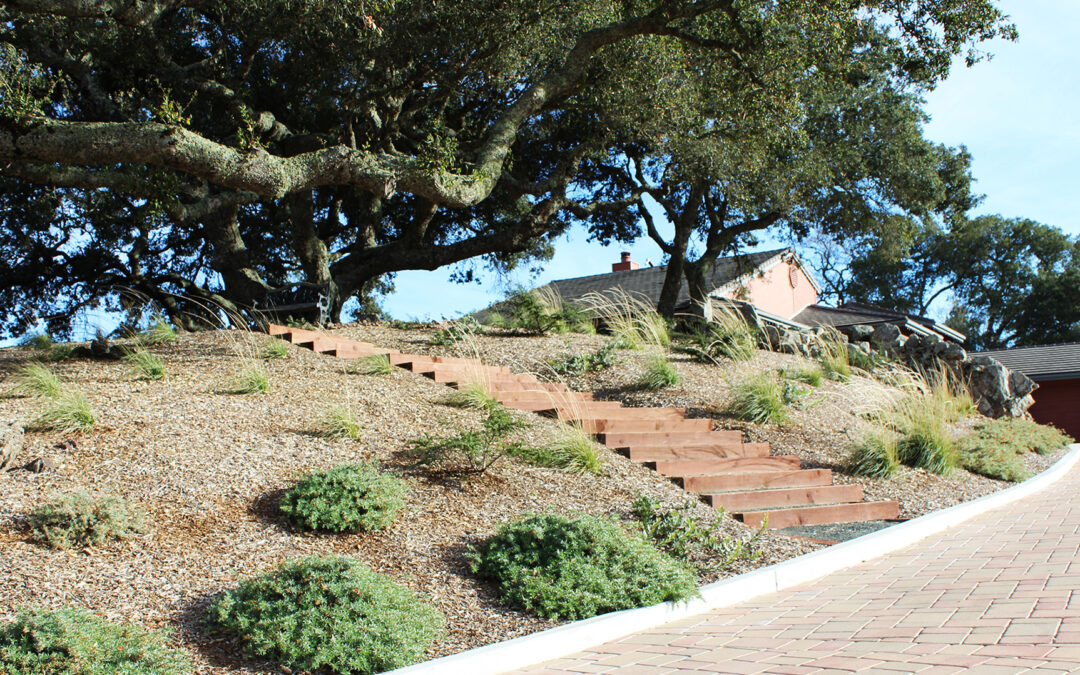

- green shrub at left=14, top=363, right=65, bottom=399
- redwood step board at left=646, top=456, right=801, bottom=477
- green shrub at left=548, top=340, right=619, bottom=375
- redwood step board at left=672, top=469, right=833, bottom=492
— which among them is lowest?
redwood step board at left=672, top=469, right=833, bottom=492

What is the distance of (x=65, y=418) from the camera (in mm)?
6105

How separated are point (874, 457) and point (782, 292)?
79.7 feet

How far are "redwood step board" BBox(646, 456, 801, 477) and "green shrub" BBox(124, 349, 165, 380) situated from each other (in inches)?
191

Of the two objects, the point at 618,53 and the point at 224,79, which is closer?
the point at 618,53

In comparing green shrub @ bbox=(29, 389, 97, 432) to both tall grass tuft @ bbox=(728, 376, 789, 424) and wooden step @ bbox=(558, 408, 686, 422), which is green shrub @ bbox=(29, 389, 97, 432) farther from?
tall grass tuft @ bbox=(728, 376, 789, 424)

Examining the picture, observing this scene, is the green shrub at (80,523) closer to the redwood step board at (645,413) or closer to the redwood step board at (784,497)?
the redwood step board at (784,497)

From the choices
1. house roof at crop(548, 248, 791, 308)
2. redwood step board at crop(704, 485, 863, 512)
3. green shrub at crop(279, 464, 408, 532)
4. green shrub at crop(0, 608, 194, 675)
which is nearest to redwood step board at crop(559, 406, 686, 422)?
redwood step board at crop(704, 485, 863, 512)

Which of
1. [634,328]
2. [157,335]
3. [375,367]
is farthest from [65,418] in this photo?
[634,328]

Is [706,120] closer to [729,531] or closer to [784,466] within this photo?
[784,466]

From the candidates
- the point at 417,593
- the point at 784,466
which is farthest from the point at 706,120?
the point at 417,593

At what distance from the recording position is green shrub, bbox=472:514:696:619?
4.46 m

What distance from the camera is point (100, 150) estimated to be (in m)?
7.21

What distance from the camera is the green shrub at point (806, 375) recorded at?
11.1m

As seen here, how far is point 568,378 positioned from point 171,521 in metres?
5.97
